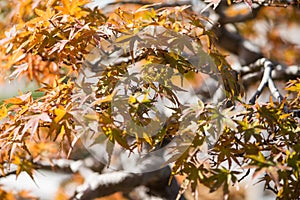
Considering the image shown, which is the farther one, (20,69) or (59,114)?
(20,69)

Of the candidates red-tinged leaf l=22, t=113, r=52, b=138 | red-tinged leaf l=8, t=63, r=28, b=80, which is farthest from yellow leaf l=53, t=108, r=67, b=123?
red-tinged leaf l=8, t=63, r=28, b=80

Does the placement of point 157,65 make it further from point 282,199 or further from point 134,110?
point 282,199

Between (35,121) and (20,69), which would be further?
(20,69)

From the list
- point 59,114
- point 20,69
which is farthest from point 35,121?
point 20,69

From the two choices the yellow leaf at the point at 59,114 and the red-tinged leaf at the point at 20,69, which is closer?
the yellow leaf at the point at 59,114

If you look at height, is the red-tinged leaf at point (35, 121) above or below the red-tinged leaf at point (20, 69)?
above

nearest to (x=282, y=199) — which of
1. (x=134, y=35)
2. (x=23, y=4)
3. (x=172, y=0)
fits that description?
(x=134, y=35)

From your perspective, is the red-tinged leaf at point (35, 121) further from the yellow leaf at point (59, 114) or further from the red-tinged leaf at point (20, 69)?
the red-tinged leaf at point (20, 69)

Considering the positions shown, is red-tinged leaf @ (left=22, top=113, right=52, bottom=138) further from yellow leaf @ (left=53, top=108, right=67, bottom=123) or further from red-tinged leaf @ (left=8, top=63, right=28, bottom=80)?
red-tinged leaf @ (left=8, top=63, right=28, bottom=80)

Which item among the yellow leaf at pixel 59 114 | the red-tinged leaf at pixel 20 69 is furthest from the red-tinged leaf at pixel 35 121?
the red-tinged leaf at pixel 20 69

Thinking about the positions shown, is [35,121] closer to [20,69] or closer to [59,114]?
[59,114]

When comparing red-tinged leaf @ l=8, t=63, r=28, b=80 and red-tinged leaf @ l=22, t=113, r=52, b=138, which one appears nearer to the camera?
red-tinged leaf @ l=22, t=113, r=52, b=138

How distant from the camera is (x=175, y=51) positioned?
1.12 m

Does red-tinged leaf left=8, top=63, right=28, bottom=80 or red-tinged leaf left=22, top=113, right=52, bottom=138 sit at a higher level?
red-tinged leaf left=22, top=113, right=52, bottom=138
